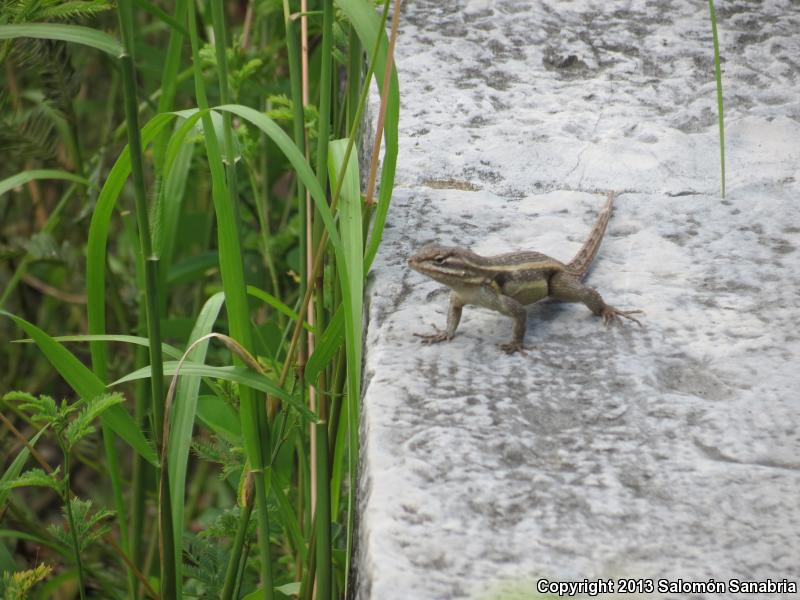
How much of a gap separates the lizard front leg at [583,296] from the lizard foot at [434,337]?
1.15 feet

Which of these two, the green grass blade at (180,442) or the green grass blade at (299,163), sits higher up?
the green grass blade at (299,163)

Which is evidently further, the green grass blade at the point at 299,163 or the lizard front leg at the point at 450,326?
the lizard front leg at the point at 450,326

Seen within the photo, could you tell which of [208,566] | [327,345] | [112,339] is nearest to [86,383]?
[112,339]

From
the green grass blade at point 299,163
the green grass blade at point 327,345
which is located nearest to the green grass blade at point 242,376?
the green grass blade at point 327,345

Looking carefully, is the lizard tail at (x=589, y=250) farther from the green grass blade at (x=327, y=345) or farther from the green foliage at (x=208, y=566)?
the green foliage at (x=208, y=566)

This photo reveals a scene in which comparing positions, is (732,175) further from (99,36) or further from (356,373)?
(99,36)

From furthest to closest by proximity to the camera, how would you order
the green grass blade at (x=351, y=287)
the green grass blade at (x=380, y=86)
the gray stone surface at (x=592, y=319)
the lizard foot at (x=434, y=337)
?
1. the lizard foot at (x=434, y=337)
2. the green grass blade at (x=380, y=86)
3. the green grass blade at (x=351, y=287)
4. the gray stone surface at (x=592, y=319)

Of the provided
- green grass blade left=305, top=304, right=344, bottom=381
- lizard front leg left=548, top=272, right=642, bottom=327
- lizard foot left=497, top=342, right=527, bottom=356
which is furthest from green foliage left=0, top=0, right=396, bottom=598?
lizard front leg left=548, top=272, right=642, bottom=327

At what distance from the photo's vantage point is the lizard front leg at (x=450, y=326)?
2352 mm

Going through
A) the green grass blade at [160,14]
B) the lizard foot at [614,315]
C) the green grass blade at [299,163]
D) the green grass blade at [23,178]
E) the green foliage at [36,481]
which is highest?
the green grass blade at [160,14]

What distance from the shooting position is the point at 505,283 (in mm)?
2422

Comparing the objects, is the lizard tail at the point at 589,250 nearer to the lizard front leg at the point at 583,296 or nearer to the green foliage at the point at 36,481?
the lizard front leg at the point at 583,296

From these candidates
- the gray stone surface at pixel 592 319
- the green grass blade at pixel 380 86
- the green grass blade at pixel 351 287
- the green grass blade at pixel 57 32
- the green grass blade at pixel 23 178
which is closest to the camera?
the gray stone surface at pixel 592 319

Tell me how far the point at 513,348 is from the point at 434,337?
208mm
